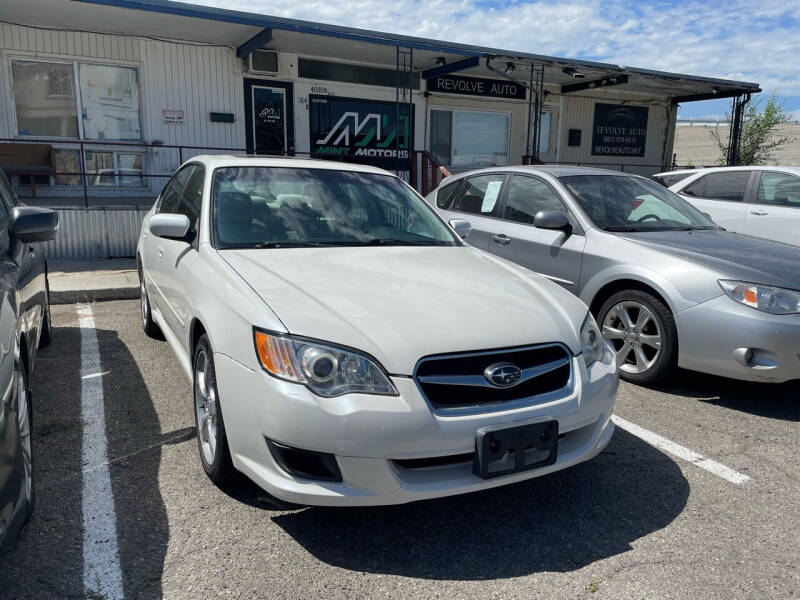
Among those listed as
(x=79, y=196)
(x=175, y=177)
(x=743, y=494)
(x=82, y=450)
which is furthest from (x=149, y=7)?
(x=743, y=494)

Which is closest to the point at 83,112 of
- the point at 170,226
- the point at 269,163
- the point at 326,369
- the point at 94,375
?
the point at 94,375

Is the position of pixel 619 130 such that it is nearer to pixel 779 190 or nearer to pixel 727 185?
pixel 727 185

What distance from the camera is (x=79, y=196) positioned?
33.8 ft

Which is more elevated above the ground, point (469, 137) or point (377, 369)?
point (469, 137)

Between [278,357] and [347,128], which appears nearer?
[278,357]

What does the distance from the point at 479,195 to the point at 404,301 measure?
358 centimetres

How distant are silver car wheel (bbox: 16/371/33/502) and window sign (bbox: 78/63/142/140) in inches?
366

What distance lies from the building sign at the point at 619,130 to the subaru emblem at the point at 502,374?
14733 mm

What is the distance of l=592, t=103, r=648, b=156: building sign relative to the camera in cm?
1588

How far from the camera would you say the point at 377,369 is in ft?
7.72

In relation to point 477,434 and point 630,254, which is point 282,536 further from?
point 630,254

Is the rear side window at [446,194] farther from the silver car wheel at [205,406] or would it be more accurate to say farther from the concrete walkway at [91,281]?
the silver car wheel at [205,406]

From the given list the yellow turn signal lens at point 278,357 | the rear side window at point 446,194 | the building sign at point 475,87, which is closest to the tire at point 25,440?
the yellow turn signal lens at point 278,357

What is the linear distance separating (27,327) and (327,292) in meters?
1.74
